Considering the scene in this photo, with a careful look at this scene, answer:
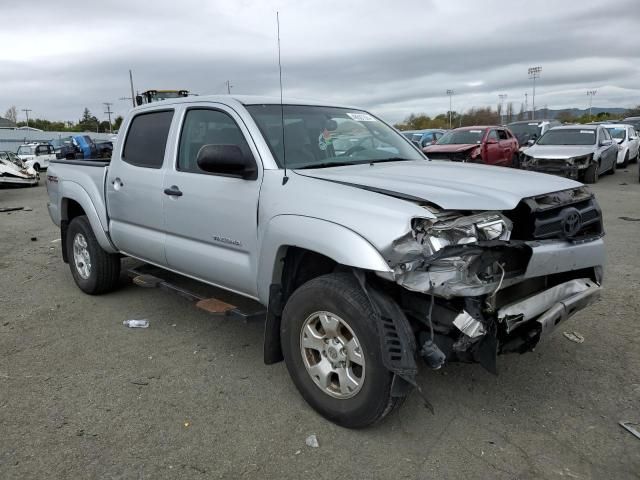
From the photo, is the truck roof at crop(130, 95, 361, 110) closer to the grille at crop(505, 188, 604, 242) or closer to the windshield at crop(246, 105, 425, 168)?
the windshield at crop(246, 105, 425, 168)

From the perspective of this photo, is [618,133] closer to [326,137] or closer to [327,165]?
[326,137]

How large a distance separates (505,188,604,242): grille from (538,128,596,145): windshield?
13594 millimetres

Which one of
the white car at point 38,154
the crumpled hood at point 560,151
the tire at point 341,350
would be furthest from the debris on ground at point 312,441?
the white car at point 38,154

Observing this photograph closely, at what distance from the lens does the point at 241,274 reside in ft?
11.9

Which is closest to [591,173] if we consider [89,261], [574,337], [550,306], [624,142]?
[624,142]

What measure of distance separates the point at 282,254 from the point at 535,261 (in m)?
1.47

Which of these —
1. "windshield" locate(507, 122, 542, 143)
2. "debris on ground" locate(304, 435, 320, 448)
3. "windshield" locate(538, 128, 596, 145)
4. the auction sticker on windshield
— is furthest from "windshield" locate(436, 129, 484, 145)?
"debris on ground" locate(304, 435, 320, 448)

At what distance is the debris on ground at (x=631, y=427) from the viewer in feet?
9.70

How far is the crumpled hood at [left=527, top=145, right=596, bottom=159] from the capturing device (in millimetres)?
14188

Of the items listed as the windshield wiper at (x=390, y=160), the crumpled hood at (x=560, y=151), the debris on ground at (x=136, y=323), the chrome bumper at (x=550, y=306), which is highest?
the windshield wiper at (x=390, y=160)

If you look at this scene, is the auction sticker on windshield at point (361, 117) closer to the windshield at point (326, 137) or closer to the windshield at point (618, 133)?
the windshield at point (326, 137)

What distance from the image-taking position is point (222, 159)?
330cm

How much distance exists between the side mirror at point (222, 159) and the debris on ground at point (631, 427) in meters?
2.76

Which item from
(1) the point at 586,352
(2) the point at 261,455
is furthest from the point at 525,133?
(2) the point at 261,455
